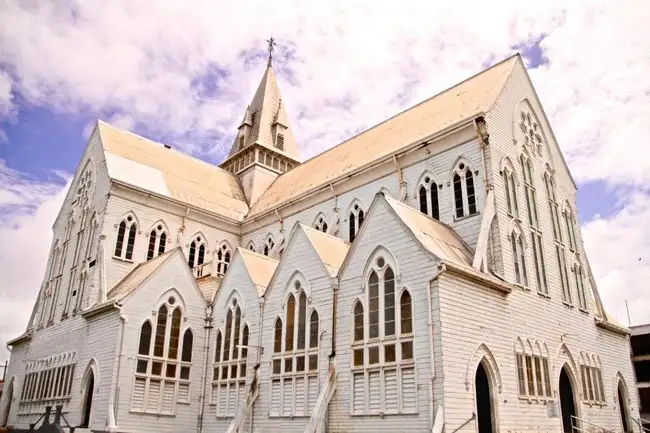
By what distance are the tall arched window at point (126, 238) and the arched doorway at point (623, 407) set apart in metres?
28.5

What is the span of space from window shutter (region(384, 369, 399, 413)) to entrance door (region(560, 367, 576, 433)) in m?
9.81

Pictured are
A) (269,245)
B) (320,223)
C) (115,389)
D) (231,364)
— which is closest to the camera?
(115,389)

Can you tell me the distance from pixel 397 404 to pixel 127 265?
2020 centimetres

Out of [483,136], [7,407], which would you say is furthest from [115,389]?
[483,136]

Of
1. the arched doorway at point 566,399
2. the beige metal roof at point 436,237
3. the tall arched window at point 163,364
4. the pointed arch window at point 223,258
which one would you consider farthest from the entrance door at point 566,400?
the pointed arch window at point 223,258

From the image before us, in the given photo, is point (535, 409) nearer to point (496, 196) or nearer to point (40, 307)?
point (496, 196)

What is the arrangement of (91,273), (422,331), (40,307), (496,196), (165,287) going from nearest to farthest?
(422,331) → (496,196) → (165,287) → (91,273) → (40,307)

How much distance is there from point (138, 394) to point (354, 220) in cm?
1413

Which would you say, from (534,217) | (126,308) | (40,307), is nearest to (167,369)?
(126,308)

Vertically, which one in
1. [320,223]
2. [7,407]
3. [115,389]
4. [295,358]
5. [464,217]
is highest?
[320,223]

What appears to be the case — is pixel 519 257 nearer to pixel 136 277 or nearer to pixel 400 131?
pixel 400 131

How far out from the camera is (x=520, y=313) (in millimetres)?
22844

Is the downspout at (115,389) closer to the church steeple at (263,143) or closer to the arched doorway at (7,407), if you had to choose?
the arched doorway at (7,407)

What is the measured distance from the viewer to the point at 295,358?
2361cm
